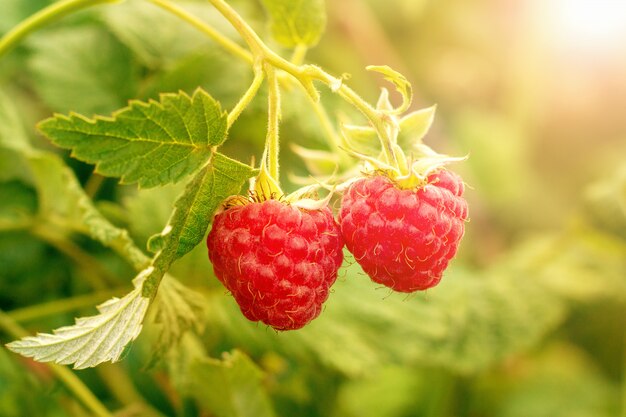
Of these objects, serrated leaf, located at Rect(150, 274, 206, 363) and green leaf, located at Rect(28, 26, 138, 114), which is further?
green leaf, located at Rect(28, 26, 138, 114)

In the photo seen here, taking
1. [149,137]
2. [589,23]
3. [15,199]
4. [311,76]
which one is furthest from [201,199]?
[589,23]

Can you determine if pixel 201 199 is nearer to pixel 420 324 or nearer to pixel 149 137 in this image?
pixel 149 137

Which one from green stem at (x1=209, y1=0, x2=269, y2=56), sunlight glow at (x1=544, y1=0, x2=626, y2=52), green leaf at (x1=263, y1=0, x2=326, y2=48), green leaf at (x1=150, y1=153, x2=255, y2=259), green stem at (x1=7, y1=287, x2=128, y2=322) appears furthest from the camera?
sunlight glow at (x1=544, y1=0, x2=626, y2=52)

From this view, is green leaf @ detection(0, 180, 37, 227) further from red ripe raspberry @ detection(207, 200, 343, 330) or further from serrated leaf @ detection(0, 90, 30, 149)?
red ripe raspberry @ detection(207, 200, 343, 330)

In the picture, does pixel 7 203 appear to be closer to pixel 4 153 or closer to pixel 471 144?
pixel 4 153

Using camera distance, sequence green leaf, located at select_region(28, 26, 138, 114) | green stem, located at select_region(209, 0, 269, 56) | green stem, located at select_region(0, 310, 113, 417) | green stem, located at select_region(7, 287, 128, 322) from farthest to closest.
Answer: green leaf, located at select_region(28, 26, 138, 114), green stem, located at select_region(7, 287, 128, 322), green stem, located at select_region(0, 310, 113, 417), green stem, located at select_region(209, 0, 269, 56)

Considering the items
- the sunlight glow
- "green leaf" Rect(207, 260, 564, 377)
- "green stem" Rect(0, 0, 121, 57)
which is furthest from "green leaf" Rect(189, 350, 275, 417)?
A: the sunlight glow
